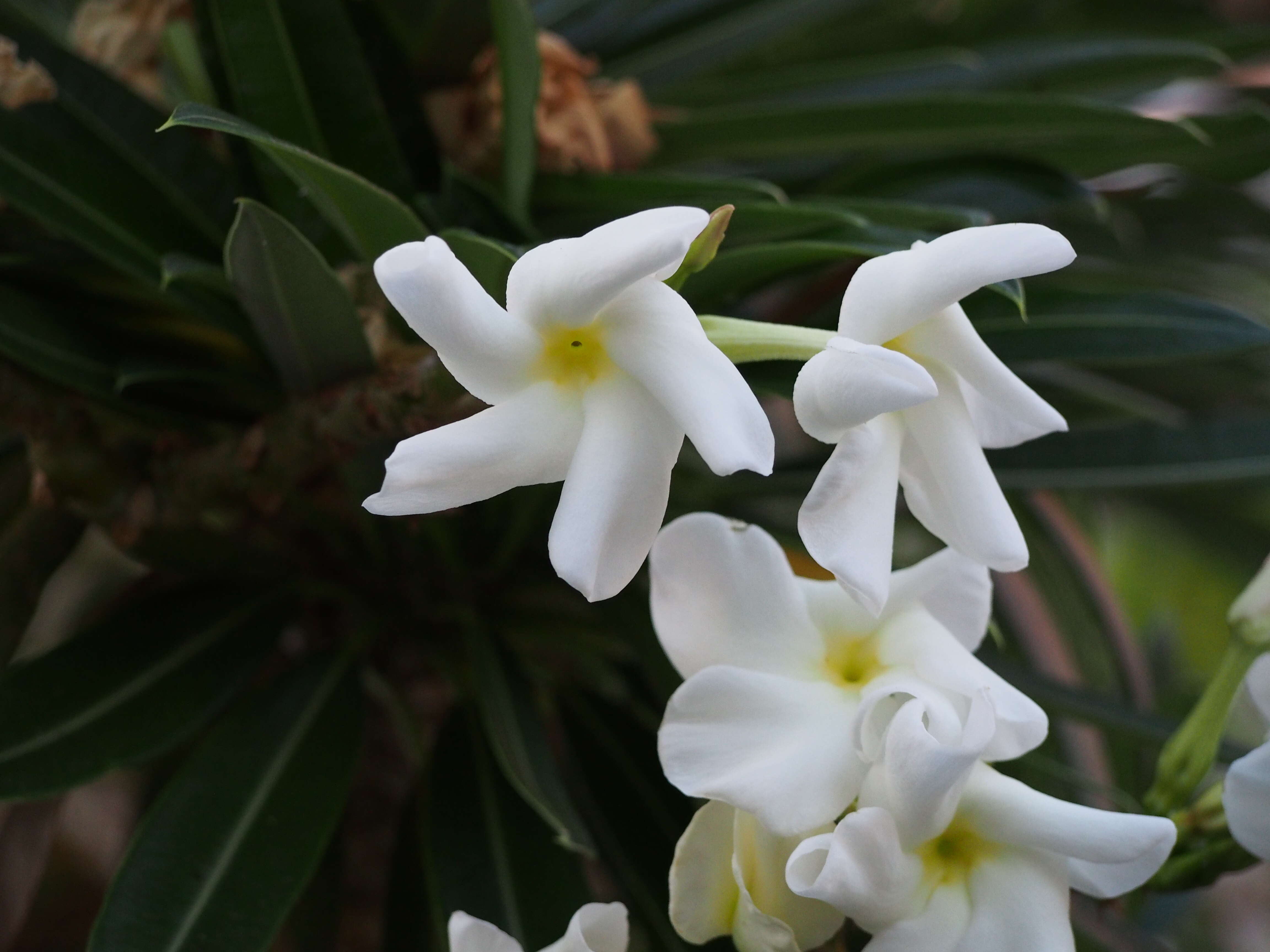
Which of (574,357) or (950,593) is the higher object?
(574,357)

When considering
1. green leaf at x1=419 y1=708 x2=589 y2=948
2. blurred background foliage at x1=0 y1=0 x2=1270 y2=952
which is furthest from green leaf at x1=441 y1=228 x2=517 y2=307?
green leaf at x1=419 y1=708 x2=589 y2=948

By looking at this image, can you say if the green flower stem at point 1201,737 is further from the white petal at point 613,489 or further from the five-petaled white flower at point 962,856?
the white petal at point 613,489

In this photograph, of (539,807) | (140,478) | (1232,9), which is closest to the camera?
(539,807)

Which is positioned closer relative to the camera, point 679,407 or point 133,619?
point 679,407

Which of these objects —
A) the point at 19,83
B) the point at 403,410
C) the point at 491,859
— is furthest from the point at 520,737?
the point at 19,83

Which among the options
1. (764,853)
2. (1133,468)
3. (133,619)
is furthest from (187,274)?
(1133,468)

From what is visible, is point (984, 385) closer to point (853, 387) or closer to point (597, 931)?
point (853, 387)

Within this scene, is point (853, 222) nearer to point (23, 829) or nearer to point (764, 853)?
point (764, 853)
